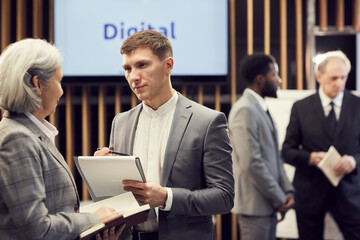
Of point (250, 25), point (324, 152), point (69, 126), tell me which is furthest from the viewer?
point (250, 25)

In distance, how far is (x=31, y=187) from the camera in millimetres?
1363

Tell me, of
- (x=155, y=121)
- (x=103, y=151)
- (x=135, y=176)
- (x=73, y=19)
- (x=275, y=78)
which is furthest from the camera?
(x=73, y=19)

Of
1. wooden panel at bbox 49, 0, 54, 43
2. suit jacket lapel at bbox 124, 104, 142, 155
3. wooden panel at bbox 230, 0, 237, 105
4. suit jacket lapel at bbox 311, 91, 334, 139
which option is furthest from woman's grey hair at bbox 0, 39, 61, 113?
wooden panel at bbox 230, 0, 237, 105

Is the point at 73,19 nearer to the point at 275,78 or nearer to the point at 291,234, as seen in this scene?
the point at 275,78

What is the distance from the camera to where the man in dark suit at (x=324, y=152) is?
132 inches

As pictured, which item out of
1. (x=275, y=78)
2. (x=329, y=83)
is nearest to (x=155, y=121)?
(x=275, y=78)

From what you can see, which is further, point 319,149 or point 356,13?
point 356,13

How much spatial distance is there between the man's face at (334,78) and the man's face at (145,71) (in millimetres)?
2046

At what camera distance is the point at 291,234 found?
4.18 m

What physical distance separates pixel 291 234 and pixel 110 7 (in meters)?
2.61

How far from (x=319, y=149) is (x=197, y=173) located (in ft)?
6.20

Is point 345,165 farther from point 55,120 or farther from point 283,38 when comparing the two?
point 55,120

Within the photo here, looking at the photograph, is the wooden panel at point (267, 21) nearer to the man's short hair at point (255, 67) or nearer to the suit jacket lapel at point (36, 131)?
the man's short hair at point (255, 67)

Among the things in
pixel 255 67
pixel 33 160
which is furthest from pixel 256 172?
pixel 33 160
